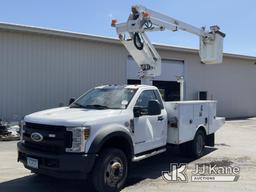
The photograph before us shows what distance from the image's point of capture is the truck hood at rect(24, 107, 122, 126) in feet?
20.2

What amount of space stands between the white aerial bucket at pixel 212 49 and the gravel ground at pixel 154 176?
3.15 metres

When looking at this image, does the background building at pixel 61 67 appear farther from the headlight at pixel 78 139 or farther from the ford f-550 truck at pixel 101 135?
the headlight at pixel 78 139

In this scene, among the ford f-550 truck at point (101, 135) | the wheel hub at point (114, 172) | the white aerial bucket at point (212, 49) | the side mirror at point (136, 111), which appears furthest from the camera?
the white aerial bucket at point (212, 49)

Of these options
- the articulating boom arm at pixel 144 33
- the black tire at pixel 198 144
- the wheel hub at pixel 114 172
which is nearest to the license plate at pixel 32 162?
the wheel hub at pixel 114 172

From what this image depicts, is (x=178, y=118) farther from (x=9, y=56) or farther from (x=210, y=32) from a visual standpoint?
(x=9, y=56)

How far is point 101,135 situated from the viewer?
6234 millimetres

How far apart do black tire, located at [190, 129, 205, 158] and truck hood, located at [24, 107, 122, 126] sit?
341 centimetres

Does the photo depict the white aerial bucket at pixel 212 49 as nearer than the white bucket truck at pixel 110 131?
No

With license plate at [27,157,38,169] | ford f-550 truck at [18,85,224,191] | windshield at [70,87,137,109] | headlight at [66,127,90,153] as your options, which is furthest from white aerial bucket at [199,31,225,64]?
license plate at [27,157,38,169]

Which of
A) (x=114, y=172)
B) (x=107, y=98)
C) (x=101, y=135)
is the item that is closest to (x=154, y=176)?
(x=114, y=172)

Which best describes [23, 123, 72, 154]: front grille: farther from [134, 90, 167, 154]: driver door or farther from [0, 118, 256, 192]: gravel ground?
[134, 90, 167, 154]: driver door

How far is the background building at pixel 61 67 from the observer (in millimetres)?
15258

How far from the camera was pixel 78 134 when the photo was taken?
6.00m

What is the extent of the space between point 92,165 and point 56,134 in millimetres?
779
